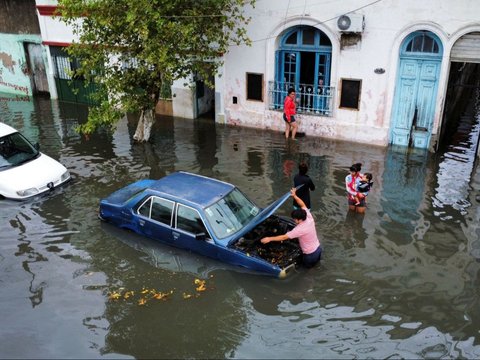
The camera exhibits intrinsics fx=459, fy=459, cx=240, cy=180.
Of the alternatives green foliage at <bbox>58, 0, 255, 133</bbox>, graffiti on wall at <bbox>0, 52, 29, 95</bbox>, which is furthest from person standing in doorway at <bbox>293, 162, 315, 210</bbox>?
graffiti on wall at <bbox>0, 52, 29, 95</bbox>

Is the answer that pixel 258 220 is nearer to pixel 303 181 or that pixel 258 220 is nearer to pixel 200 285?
pixel 200 285

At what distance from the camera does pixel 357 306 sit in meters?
7.79

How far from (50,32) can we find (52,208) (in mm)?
12417

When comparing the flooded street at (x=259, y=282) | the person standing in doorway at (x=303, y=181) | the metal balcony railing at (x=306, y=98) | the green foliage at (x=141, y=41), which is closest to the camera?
the flooded street at (x=259, y=282)

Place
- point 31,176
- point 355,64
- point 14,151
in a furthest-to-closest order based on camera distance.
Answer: point 355,64
point 14,151
point 31,176

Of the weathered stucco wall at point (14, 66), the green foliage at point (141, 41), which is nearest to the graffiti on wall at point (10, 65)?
the weathered stucco wall at point (14, 66)

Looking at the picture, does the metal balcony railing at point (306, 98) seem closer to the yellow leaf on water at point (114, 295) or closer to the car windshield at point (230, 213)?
the car windshield at point (230, 213)

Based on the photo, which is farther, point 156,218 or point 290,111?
point 290,111

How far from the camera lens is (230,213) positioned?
8875mm

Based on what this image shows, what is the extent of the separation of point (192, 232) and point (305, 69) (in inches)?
386

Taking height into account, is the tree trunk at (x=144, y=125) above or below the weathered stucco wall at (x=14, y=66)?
below

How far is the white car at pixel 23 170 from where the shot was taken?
1102 cm

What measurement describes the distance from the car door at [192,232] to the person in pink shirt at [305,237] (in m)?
1.03

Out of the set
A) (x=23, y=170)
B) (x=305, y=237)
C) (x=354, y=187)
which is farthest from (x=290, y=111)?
(x=23, y=170)
